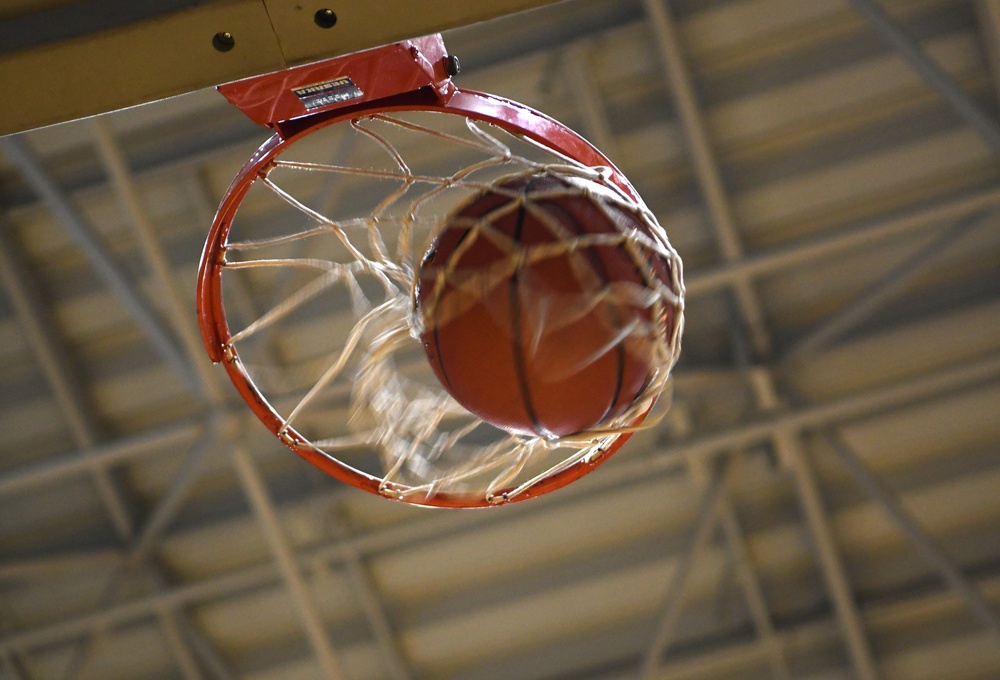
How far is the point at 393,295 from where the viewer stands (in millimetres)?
2834

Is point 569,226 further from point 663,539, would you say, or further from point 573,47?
point 663,539

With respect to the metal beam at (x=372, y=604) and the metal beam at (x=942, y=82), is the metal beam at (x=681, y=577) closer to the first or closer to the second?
the metal beam at (x=372, y=604)

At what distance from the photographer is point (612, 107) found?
4.99 metres

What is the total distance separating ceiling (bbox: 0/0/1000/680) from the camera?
4.78m

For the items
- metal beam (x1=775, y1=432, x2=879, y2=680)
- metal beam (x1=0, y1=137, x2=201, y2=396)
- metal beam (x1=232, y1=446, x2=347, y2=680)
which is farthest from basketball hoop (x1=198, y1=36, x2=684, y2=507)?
metal beam (x1=775, y1=432, x2=879, y2=680)

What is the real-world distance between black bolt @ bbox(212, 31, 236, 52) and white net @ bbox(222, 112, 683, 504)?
0.59m

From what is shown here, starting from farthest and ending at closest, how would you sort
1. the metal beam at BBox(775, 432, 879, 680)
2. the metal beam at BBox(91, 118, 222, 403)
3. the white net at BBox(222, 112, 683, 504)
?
the metal beam at BBox(775, 432, 879, 680) < the metal beam at BBox(91, 118, 222, 403) < the white net at BBox(222, 112, 683, 504)

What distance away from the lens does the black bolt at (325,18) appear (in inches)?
63.7

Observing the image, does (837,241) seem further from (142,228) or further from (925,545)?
(142,228)

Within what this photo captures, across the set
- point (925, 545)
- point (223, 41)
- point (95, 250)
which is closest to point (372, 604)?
point (95, 250)

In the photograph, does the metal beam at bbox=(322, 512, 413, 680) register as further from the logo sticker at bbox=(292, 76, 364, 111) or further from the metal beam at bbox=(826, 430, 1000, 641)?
the logo sticker at bbox=(292, 76, 364, 111)

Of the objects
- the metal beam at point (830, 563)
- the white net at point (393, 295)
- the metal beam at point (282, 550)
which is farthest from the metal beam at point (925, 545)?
the metal beam at point (282, 550)

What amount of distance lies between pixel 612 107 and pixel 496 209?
3.13m

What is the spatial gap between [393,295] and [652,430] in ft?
9.50
